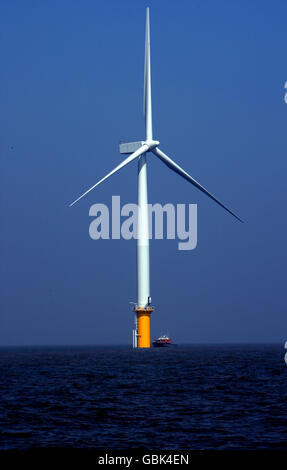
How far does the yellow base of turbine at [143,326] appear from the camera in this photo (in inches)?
6428

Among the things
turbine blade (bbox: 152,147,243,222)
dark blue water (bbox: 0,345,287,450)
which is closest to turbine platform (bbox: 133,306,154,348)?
turbine blade (bbox: 152,147,243,222)

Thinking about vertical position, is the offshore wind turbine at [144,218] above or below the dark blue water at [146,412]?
above

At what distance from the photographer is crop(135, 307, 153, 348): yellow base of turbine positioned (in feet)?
536

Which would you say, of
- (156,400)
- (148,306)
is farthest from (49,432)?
(148,306)

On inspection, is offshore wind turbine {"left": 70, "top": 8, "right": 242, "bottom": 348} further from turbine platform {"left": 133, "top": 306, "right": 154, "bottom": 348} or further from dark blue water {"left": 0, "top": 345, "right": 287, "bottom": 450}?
dark blue water {"left": 0, "top": 345, "right": 287, "bottom": 450}

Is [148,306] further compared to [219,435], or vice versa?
[148,306]

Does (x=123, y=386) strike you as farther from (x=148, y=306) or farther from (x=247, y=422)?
(x=148, y=306)

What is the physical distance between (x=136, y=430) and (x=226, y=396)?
2063 centimetres

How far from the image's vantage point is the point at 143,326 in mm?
166625

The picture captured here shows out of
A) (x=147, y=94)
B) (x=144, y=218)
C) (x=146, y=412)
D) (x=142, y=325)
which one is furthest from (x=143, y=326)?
(x=146, y=412)

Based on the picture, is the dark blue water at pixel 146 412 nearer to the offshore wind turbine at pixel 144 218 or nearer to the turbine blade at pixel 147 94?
the offshore wind turbine at pixel 144 218

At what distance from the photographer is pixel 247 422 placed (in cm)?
4834

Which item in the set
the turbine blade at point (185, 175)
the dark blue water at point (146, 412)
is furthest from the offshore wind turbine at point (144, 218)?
the dark blue water at point (146, 412)
